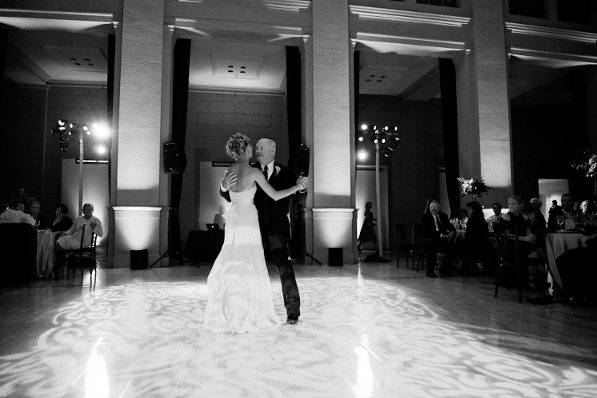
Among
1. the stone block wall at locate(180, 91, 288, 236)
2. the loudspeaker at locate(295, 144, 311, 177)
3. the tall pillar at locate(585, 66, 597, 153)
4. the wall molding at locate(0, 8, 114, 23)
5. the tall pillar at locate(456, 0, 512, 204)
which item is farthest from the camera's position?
the stone block wall at locate(180, 91, 288, 236)

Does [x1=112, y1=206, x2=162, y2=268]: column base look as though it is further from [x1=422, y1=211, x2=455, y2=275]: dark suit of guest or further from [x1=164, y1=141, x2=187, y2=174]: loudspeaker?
[x1=422, y1=211, x2=455, y2=275]: dark suit of guest

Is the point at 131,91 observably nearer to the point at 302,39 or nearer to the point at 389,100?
the point at 302,39

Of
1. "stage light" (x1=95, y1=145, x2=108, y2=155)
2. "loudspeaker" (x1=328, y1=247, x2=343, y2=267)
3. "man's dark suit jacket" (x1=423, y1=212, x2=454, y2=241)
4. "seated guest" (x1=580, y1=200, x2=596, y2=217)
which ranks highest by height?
"stage light" (x1=95, y1=145, x2=108, y2=155)

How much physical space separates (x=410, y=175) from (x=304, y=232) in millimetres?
6155

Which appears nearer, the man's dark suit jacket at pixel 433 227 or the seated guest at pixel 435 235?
the seated guest at pixel 435 235

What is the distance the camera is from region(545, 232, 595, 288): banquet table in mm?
4043

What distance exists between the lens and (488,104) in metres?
8.46

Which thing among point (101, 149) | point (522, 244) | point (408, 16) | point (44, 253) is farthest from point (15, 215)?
point (408, 16)

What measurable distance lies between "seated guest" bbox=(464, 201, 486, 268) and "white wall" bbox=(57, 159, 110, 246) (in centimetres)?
934

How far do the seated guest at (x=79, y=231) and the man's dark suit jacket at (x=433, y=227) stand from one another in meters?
5.08

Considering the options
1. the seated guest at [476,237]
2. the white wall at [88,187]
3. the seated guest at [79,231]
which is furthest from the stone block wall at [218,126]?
the seated guest at [476,237]

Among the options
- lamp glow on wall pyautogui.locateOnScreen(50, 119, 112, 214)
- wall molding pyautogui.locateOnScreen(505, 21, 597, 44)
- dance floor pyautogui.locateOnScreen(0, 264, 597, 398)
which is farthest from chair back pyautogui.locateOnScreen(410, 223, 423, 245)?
lamp glow on wall pyautogui.locateOnScreen(50, 119, 112, 214)

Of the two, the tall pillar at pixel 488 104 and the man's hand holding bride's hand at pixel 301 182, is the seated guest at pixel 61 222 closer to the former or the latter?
the man's hand holding bride's hand at pixel 301 182

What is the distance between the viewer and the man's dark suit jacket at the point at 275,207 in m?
3.00
